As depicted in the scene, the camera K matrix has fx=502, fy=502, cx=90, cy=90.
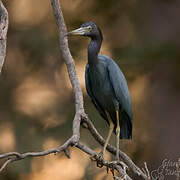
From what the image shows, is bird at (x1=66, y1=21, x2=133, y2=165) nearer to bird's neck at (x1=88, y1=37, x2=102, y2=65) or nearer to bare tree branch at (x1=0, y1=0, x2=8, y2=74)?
bird's neck at (x1=88, y1=37, x2=102, y2=65)

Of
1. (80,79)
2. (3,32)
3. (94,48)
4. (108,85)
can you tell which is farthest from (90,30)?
(80,79)

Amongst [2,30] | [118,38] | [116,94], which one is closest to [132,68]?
[118,38]

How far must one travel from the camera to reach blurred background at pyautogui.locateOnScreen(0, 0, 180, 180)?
7.52 m

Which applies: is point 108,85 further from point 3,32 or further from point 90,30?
point 3,32

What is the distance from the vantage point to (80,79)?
7383 mm

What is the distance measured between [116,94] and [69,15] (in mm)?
3935

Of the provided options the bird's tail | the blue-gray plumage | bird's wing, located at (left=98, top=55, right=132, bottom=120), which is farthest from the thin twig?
the bird's tail

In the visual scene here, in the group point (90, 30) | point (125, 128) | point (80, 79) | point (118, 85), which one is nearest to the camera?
point (90, 30)

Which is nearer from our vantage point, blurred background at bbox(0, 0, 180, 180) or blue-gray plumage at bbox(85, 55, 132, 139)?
blue-gray plumage at bbox(85, 55, 132, 139)

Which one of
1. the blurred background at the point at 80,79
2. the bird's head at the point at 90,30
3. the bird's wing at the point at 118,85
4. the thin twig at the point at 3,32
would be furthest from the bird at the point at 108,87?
the blurred background at the point at 80,79

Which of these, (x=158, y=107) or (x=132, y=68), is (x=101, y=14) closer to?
(x=132, y=68)

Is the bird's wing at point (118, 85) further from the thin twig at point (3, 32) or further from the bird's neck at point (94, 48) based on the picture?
the thin twig at point (3, 32)

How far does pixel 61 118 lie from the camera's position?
7645 mm

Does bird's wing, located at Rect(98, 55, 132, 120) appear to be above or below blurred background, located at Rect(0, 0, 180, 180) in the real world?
above
